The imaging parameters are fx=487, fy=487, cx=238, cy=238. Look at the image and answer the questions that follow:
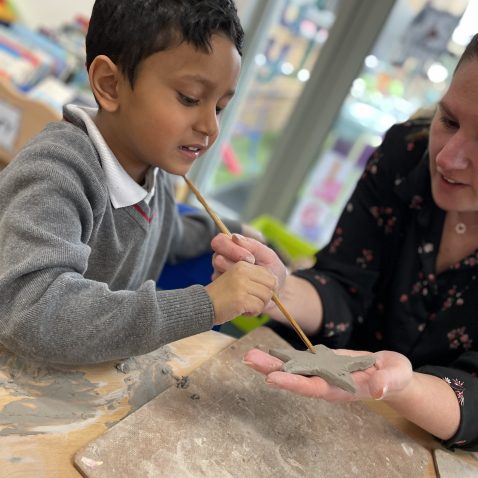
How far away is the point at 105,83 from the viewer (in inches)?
32.1

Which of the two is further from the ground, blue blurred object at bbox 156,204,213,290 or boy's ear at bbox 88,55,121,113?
boy's ear at bbox 88,55,121,113

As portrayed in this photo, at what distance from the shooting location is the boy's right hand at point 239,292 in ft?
2.41

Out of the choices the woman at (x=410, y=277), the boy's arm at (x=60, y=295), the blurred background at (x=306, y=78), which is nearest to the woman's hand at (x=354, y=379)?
the woman at (x=410, y=277)

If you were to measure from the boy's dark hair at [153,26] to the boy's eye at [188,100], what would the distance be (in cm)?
8

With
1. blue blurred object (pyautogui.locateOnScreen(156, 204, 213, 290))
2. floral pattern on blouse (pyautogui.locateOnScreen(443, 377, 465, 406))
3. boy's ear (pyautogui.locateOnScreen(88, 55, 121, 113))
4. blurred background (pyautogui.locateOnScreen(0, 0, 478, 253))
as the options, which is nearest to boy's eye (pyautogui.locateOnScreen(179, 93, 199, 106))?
boy's ear (pyautogui.locateOnScreen(88, 55, 121, 113))

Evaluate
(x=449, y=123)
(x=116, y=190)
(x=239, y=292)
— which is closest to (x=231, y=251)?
(x=239, y=292)

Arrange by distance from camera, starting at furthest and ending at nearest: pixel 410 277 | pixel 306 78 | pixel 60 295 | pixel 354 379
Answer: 1. pixel 306 78
2. pixel 410 277
3. pixel 354 379
4. pixel 60 295

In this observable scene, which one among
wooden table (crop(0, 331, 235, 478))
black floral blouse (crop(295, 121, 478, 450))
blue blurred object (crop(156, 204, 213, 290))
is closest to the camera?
wooden table (crop(0, 331, 235, 478))

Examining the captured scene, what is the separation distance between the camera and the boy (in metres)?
0.65

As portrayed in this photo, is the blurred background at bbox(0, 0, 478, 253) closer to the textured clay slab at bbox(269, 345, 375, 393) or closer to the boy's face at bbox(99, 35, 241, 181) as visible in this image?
the boy's face at bbox(99, 35, 241, 181)

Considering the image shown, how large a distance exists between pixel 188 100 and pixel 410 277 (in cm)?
63

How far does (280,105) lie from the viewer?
8.11 feet

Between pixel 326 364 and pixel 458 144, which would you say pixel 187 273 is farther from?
pixel 458 144

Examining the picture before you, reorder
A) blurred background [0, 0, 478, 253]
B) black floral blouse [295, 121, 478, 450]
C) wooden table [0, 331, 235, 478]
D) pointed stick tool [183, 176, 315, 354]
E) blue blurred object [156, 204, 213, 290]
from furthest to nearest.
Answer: blurred background [0, 0, 478, 253] < blue blurred object [156, 204, 213, 290] < black floral blouse [295, 121, 478, 450] < pointed stick tool [183, 176, 315, 354] < wooden table [0, 331, 235, 478]
